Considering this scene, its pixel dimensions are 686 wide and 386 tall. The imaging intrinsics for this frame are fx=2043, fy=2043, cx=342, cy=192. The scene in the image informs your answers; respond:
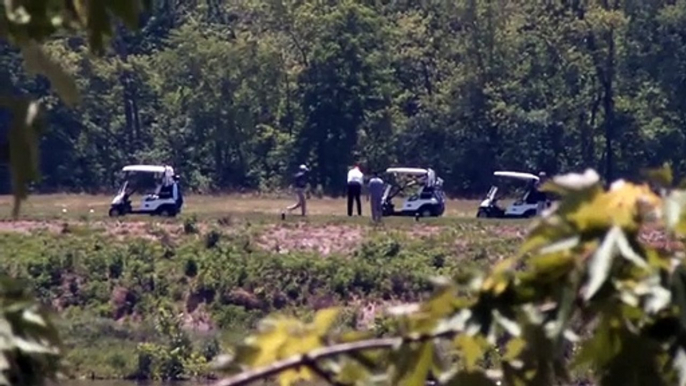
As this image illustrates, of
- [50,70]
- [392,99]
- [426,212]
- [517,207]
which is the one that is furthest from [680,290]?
[392,99]

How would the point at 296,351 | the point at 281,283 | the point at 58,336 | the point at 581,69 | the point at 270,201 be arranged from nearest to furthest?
the point at 296,351 < the point at 58,336 < the point at 281,283 < the point at 270,201 < the point at 581,69

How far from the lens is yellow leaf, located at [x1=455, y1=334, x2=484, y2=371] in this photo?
2.16 m

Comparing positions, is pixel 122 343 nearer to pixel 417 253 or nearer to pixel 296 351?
pixel 417 253

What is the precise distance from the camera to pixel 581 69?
51250 mm

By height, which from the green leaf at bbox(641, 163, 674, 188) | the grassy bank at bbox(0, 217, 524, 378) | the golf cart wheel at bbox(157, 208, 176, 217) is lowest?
the grassy bank at bbox(0, 217, 524, 378)

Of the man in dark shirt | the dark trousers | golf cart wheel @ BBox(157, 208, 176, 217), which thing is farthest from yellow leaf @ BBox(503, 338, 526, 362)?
golf cart wheel @ BBox(157, 208, 176, 217)

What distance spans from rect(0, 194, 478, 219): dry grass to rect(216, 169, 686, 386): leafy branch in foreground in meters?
30.3

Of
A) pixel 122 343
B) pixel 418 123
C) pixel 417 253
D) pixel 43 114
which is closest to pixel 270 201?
pixel 418 123

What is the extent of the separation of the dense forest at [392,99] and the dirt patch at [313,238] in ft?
55.4

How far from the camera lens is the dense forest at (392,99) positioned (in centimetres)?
5084

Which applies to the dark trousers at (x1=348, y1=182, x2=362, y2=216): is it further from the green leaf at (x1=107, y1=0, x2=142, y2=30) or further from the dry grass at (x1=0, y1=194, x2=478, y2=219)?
the green leaf at (x1=107, y1=0, x2=142, y2=30)

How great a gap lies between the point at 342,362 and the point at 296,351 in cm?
5

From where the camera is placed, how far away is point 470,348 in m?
2.18

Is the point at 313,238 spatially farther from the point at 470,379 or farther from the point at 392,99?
the point at 470,379
